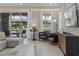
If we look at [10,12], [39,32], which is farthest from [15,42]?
[10,12]

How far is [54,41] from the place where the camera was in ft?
24.6

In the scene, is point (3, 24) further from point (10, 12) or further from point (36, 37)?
point (36, 37)

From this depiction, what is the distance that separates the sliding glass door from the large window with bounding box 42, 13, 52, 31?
135 cm

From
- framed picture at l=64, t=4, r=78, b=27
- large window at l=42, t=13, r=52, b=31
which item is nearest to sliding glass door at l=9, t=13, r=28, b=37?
large window at l=42, t=13, r=52, b=31

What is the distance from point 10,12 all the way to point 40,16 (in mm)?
2240

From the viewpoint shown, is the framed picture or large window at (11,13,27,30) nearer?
the framed picture

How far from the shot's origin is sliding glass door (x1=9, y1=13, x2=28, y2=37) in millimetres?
10023

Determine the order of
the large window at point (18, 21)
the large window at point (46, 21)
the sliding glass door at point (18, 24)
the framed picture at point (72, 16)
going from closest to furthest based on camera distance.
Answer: the framed picture at point (72, 16) < the sliding glass door at point (18, 24) < the large window at point (18, 21) < the large window at point (46, 21)

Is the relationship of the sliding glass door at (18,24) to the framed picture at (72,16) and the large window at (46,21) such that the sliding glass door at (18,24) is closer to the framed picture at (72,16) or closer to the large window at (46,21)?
the large window at (46,21)

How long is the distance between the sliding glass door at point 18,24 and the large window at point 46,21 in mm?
1351

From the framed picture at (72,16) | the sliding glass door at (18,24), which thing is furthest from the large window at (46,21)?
the framed picture at (72,16)

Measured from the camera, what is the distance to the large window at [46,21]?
1077 cm

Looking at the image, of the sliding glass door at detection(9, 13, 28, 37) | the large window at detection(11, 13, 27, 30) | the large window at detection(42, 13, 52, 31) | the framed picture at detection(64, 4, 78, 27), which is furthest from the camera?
the large window at detection(42, 13, 52, 31)

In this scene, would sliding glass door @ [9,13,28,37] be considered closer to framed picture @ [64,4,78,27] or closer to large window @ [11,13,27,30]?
large window @ [11,13,27,30]
